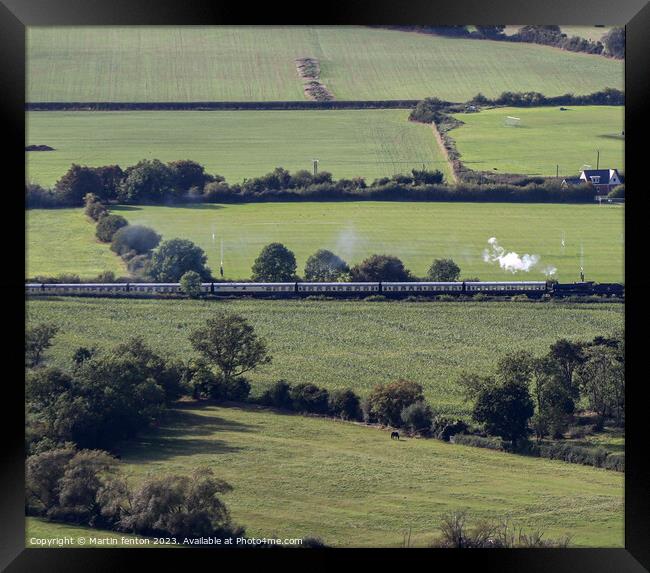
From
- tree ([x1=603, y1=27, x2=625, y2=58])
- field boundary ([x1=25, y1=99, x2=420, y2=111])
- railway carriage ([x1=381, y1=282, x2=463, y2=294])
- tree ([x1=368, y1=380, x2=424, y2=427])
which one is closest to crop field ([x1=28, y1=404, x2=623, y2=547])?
tree ([x1=368, y1=380, x2=424, y2=427])

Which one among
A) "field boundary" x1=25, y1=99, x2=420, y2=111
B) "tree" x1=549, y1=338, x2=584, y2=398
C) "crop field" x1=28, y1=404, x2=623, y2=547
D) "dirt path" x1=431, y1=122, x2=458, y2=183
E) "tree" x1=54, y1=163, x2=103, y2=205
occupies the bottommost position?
"crop field" x1=28, y1=404, x2=623, y2=547

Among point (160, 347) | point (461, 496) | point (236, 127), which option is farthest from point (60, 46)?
point (461, 496)

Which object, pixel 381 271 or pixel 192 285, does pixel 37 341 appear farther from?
pixel 381 271

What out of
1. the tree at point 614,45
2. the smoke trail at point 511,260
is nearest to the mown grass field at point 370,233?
the smoke trail at point 511,260

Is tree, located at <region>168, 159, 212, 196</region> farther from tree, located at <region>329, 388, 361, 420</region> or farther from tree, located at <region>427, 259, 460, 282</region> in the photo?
tree, located at <region>329, 388, 361, 420</region>

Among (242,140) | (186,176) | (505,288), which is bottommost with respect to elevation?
(505,288)

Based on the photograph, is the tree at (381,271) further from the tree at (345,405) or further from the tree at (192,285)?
the tree at (345,405)

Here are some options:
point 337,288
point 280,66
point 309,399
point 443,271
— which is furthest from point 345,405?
point 280,66
